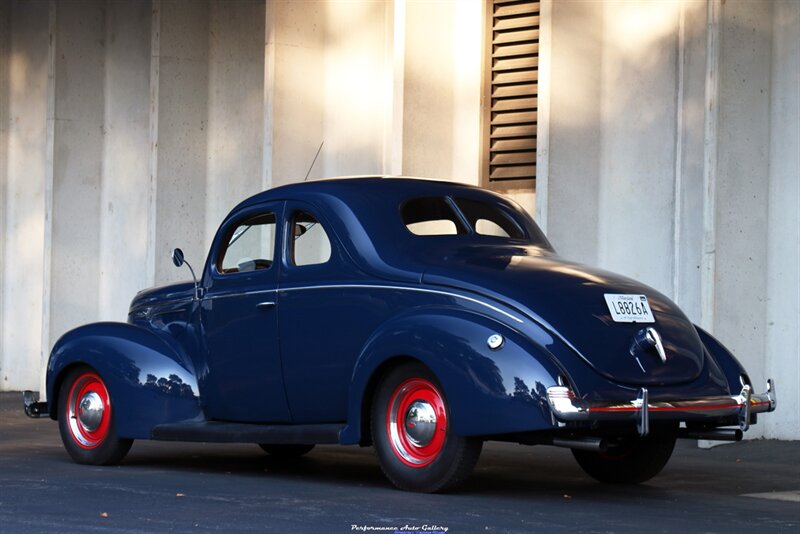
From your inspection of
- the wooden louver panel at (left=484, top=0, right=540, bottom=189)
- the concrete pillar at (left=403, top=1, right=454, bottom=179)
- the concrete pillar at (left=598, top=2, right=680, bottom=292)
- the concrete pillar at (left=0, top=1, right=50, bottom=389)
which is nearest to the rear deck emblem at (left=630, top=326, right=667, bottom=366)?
the concrete pillar at (left=598, top=2, right=680, bottom=292)

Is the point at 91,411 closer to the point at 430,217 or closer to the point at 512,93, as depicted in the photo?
the point at 430,217

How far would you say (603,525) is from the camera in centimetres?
644

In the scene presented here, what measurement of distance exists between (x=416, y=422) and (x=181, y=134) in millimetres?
8828

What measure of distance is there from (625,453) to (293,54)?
721 cm

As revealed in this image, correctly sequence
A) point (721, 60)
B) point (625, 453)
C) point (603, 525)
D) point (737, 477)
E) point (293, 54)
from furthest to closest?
point (293, 54) → point (721, 60) → point (737, 477) → point (625, 453) → point (603, 525)

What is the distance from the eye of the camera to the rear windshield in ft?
27.8

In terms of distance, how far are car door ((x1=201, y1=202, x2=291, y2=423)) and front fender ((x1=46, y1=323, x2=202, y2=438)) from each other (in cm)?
19

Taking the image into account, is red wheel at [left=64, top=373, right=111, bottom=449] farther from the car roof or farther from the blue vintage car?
the car roof

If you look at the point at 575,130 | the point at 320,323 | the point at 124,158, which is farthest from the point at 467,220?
the point at 124,158

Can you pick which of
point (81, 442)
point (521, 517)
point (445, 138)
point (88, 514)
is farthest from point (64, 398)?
point (445, 138)

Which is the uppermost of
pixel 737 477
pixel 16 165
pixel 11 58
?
pixel 11 58

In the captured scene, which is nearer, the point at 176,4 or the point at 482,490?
the point at 482,490

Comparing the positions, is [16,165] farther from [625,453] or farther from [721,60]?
[625,453]

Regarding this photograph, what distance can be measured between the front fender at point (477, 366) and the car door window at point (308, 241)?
41.0 inches
